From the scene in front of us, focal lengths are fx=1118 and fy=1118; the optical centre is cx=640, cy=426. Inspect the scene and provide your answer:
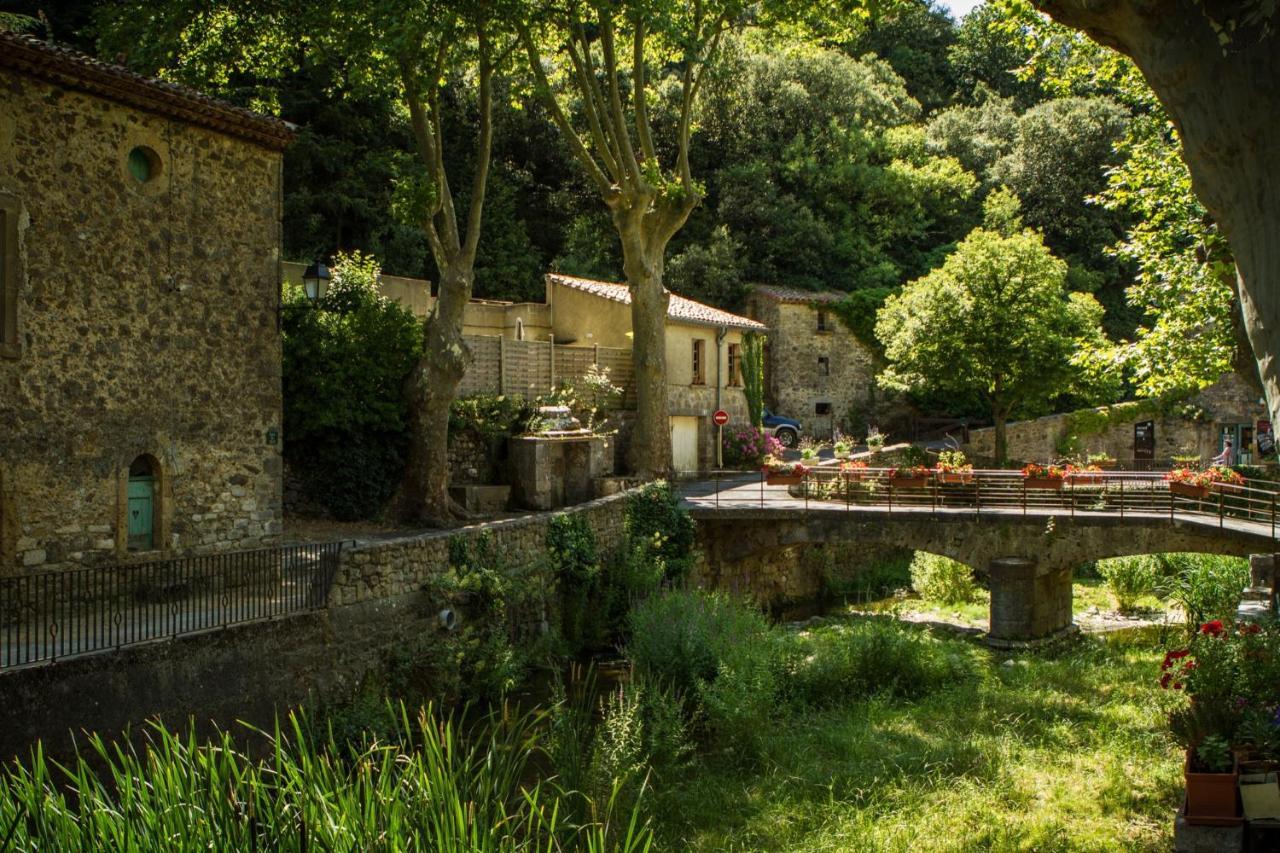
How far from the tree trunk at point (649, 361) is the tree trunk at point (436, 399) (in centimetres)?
535

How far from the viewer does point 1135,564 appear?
23266 mm

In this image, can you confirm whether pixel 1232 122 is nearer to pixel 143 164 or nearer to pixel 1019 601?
pixel 143 164

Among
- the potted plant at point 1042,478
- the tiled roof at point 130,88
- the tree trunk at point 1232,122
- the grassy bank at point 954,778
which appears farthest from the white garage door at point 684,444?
the tree trunk at point 1232,122

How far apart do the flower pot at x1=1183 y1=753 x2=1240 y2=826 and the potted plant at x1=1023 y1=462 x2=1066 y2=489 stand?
14.0m

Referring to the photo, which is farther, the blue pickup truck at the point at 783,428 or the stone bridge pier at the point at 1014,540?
the blue pickup truck at the point at 783,428

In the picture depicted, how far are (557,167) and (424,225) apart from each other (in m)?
23.2

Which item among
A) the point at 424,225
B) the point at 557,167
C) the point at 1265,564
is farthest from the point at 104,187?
the point at 557,167

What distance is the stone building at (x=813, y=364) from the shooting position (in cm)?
3797

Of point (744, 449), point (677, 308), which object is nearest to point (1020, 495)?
point (744, 449)

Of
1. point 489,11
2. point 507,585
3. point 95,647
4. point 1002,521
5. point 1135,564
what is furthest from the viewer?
point 1135,564

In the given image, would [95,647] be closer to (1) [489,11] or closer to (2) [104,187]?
(2) [104,187]

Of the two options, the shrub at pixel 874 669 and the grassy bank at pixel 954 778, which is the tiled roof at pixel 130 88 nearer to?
the grassy bank at pixel 954 778

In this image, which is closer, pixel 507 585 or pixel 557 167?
pixel 507 585

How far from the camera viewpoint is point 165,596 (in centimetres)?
1319
